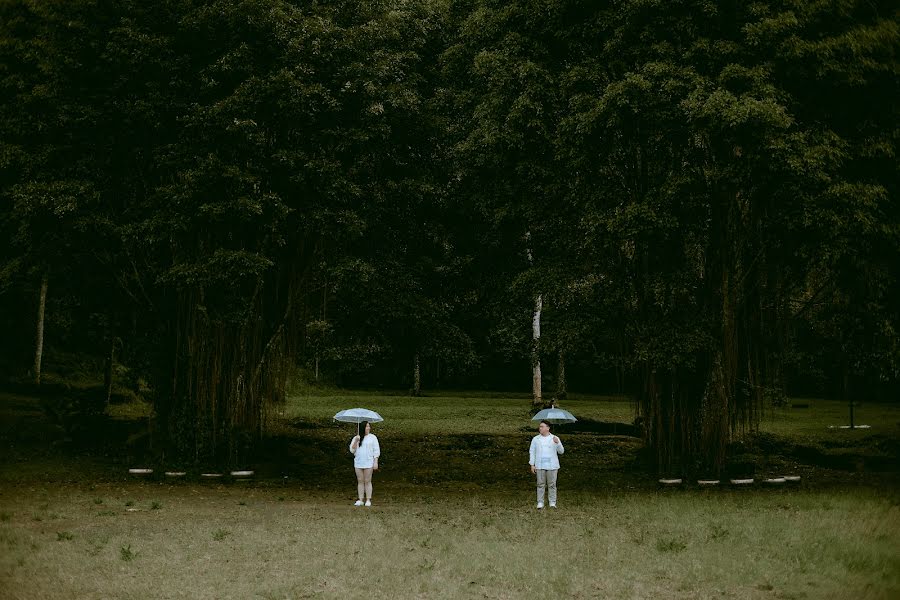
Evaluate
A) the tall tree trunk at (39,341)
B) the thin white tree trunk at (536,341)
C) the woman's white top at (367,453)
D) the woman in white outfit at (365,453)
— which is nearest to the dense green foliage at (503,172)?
the thin white tree trunk at (536,341)

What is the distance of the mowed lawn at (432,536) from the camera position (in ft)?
32.7

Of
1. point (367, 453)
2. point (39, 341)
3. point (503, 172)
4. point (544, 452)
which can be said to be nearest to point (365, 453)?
point (367, 453)

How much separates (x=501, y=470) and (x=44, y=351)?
77.6ft

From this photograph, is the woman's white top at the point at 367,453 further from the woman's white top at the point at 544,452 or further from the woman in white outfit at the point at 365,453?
the woman's white top at the point at 544,452

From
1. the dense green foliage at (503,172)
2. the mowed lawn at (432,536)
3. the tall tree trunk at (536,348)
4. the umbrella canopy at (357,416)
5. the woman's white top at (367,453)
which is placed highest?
the dense green foliage at (503,172)

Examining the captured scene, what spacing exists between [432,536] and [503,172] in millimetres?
11650

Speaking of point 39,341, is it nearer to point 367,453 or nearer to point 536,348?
point 536,348

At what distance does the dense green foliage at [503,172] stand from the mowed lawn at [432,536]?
3159 millimetres

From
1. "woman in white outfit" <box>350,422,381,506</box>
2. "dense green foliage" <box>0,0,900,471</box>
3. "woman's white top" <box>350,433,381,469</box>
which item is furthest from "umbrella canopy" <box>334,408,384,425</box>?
"dense green foliage" <box>0,0,900,471</box>

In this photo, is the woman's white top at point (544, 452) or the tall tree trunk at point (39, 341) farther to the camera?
the tall tree trunk at point (39, 341)

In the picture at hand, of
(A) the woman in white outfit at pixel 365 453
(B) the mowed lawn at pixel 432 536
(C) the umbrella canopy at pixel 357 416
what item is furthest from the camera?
(C) the umbrella canopy at pixel 357 416

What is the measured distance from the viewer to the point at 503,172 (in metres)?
22.6

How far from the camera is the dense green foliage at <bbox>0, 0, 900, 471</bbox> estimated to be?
18469mm

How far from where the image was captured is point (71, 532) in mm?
13500
